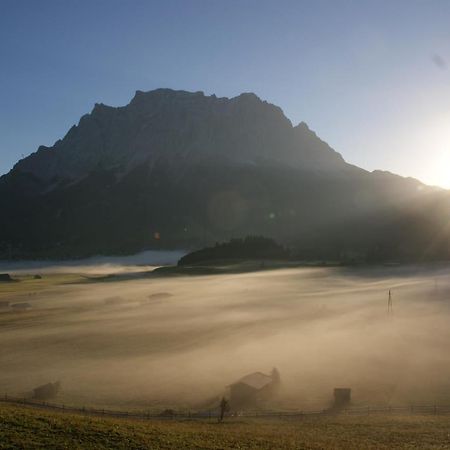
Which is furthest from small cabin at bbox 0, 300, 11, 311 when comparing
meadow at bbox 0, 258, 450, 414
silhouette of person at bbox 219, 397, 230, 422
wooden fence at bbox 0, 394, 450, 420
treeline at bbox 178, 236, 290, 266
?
treeline at bbox 178, 236, 290, 266

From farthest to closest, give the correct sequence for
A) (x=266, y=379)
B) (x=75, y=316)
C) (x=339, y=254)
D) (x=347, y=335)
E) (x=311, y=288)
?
(x=339, y=254)
(x=311, y=288)
(x=75, y=316)
(x=347, y=335)
(x=266, y=379)

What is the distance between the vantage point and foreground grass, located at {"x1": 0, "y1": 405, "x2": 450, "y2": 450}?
1010 inches

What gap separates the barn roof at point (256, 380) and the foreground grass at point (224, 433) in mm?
5618

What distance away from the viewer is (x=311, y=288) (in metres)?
108

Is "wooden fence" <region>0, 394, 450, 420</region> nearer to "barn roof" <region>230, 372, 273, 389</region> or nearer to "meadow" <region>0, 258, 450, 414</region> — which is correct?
"meadow" <region>0, 258, 450, 414</region>

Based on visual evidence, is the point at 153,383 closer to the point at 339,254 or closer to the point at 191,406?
the point at 191,406

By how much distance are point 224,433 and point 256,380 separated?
12197 millimetres

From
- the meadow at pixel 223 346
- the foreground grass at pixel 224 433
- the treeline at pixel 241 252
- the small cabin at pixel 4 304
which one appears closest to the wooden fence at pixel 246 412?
the meadow at pixel 223 346

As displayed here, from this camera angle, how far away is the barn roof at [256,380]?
4137cm

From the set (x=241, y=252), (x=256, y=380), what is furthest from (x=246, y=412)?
(x=241, y=252)

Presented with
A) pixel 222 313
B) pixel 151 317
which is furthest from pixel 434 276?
pixel 151 317

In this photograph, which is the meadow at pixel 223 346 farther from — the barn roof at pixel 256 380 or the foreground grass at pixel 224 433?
the foreground grass at pixel 224 433

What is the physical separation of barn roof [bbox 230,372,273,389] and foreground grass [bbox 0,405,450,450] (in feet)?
18.4

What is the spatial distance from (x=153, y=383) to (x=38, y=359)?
16.2 meters
